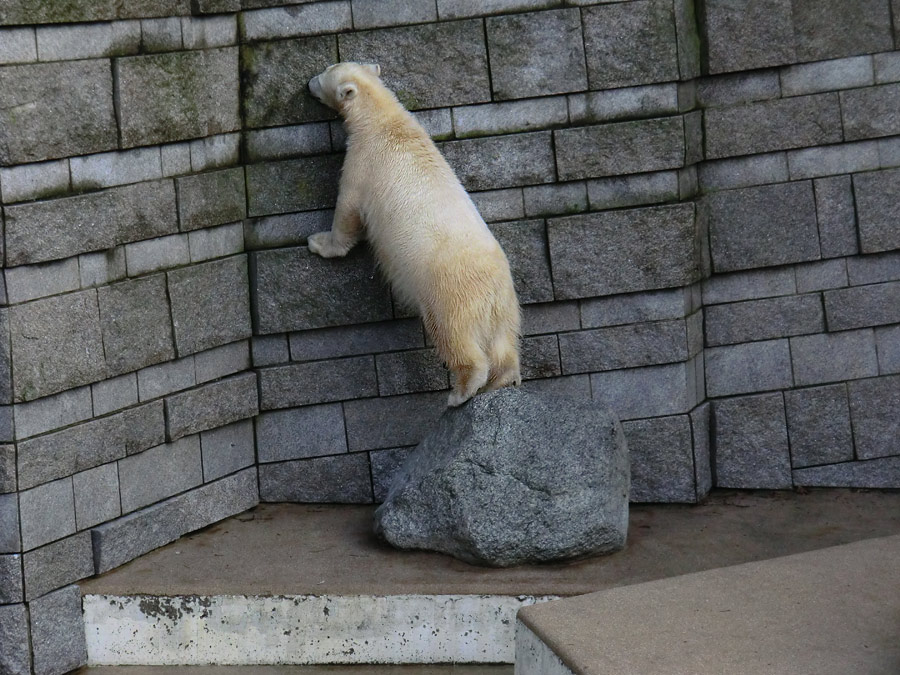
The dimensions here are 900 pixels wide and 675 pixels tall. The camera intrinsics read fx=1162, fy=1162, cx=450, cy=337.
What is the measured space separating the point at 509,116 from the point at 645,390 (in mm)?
1310

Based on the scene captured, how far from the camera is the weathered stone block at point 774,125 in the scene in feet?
16.4

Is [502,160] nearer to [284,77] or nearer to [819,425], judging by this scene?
[284,77]

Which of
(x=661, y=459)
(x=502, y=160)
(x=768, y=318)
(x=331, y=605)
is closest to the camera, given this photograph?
(x=331, y=605)

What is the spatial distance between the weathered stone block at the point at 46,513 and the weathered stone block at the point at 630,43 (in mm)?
2616

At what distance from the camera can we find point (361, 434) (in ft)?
16.7

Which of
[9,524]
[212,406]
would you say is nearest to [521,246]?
[212,406]

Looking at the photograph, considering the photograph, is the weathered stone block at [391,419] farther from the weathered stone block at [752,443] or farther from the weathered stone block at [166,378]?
the weathered stone block at [752,443]

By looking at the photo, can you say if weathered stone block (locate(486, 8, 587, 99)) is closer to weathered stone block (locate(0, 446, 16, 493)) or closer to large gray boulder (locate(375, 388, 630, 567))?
large gray boulder (locate(375, 388, 630, 567))

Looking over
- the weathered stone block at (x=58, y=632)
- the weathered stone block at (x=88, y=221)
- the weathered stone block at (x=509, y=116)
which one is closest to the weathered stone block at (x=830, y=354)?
the weathered stone block at (x=509, y=116)

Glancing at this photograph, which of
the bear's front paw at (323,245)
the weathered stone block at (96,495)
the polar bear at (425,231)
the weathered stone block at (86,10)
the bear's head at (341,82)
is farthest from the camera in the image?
the bear's front paw at (323,245)

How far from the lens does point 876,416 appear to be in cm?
521

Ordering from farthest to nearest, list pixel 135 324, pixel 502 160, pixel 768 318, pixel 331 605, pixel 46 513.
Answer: pixel 768 318 → pixel 502 160 → pixel 135 324 → pixel 331 605 → pixel 46 513

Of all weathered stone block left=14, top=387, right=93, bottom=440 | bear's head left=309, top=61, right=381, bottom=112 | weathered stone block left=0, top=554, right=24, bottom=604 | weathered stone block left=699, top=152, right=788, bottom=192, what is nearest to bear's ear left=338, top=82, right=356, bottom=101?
bear's head left=309, top=61, right=381, bottom=112

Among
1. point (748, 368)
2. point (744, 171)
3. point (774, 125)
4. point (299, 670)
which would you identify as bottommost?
point (299, 670)
